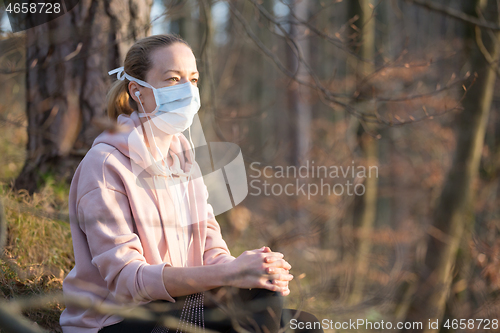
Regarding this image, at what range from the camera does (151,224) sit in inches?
81.7

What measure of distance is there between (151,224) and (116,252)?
0.87 ft

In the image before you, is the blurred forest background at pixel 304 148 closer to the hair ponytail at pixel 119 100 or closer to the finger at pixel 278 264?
the finger at pixel 278 264

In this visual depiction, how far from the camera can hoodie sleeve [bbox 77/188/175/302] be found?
6.04ft

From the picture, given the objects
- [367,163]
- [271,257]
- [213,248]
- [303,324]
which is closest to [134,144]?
[213,248]

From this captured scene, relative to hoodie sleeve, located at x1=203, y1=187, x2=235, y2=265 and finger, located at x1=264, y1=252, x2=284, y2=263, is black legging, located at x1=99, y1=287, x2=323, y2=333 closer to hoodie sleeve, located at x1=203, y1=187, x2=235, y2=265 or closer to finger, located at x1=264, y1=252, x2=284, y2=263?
finger, located at x1=264, y1=252, x2=284, y2=263

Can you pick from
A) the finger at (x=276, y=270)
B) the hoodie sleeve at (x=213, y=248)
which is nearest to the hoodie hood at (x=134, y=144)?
the hoodie sleeve at (x=213, y=248)

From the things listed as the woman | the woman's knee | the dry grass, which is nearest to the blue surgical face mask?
the woman

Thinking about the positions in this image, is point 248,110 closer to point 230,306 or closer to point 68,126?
point 68,126

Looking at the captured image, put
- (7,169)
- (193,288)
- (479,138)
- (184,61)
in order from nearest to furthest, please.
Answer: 1. (193,288)
2. (184,61)
3. (7,169)
4. (479,138)

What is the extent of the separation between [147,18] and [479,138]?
172 inches

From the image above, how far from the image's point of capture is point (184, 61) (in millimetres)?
2250

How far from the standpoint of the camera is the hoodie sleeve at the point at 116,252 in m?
1.84

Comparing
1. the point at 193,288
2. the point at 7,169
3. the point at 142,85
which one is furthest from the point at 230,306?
the point at 7,169

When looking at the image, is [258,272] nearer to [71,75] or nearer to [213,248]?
[213,248]
